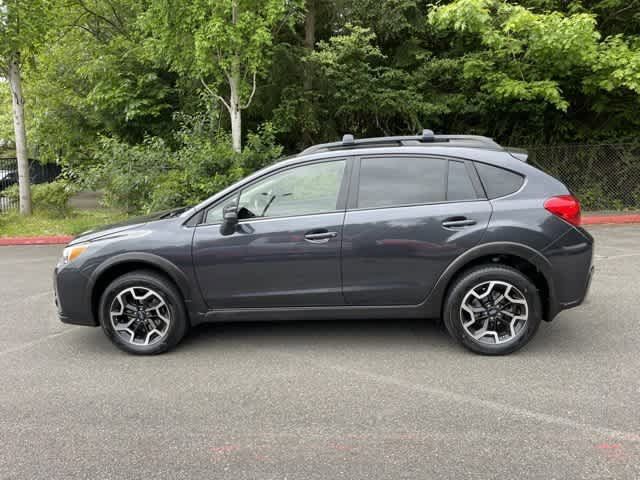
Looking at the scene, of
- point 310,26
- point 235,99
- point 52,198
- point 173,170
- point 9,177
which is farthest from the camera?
point 9,177

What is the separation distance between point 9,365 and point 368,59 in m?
11.9

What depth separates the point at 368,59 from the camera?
14266 millimetres

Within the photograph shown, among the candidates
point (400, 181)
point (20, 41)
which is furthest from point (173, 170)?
point (400, 181)

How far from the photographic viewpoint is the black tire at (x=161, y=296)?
4.53 m

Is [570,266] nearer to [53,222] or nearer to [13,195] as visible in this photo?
[53,222]

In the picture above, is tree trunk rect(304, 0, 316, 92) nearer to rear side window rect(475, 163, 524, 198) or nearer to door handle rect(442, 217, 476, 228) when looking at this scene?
rear side window rect(475, 163, 524, 198)

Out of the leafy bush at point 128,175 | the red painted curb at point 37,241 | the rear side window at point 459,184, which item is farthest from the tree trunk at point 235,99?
the rear side window at point 459,184

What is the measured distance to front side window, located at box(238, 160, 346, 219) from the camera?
455 centimetres

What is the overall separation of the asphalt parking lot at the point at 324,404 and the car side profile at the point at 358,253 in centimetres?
36

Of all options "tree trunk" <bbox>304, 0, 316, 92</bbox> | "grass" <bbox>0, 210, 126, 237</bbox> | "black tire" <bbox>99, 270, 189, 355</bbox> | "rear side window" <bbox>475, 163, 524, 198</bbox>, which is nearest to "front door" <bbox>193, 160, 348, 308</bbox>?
"black tire" <bbox>99, 270, 189, 355</bbox>

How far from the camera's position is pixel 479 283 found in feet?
14.3

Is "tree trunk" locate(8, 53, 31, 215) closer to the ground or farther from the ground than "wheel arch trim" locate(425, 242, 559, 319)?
farther from the ground

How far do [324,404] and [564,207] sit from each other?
2439mm

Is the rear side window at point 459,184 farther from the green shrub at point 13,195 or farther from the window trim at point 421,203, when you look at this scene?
the green shrub at point 13,195
